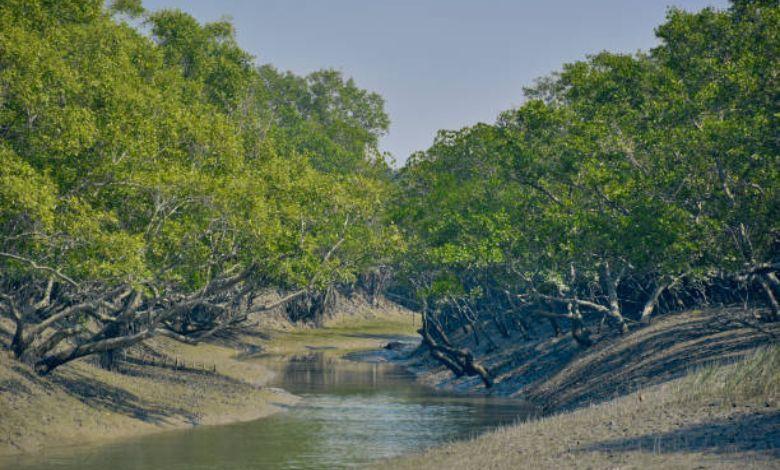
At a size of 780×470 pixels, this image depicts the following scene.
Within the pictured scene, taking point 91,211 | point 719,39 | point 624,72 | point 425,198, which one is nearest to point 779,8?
point 719,39

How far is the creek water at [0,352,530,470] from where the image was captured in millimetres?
30109

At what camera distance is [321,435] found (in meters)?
36.8

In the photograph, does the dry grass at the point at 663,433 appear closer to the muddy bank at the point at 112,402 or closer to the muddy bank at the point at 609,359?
the muddy bank at the point at 609,359

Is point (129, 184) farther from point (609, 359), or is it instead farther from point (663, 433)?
point (609, 359)

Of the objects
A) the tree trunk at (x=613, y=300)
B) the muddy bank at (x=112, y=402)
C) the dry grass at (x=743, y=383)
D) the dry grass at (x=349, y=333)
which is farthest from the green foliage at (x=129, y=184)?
the dry grass at (x=349, y=333)

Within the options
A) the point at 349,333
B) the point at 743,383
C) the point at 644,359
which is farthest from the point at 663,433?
the point at 349,333

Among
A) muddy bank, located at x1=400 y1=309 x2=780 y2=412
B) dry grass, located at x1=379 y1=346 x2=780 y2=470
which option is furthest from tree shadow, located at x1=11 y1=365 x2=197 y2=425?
muddy bank, located at x1=400 y1=309 x2=780 y2=412

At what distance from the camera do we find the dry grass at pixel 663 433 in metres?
19.7

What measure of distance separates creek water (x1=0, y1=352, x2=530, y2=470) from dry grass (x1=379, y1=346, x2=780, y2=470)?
14.4ft

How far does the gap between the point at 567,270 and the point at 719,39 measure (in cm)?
1680

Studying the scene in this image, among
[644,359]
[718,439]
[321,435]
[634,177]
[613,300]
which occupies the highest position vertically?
[634,177]

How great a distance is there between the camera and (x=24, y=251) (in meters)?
32.8

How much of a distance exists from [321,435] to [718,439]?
64.2 ft

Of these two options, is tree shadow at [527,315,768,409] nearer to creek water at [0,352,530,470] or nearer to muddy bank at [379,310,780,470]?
muddy bank at [379,310,780,470]
